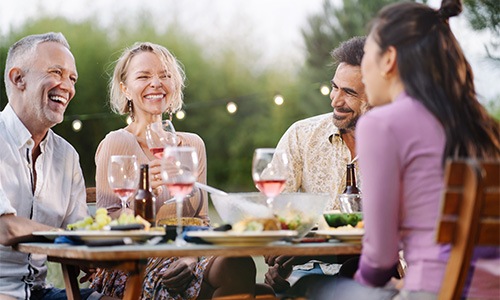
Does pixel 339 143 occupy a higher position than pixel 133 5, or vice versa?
pixel 133 5

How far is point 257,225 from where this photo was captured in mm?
2121

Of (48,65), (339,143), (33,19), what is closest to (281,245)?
(48,65)

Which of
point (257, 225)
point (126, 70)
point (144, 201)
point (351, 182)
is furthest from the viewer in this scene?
point (126, 70)

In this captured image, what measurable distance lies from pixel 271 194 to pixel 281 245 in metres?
0.24

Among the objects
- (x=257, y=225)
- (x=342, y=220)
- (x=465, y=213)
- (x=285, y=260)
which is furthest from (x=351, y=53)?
(x=465, y=213)

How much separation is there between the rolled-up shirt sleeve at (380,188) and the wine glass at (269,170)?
0.42 metres

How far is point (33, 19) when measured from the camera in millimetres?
12594

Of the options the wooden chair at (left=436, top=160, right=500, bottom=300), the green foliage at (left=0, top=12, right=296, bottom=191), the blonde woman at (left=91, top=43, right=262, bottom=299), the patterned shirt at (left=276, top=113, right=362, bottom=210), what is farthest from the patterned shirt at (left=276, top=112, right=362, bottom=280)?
the green foliage at (left=0, top=12, right=296, bottom=191)

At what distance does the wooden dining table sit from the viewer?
1.94 meters

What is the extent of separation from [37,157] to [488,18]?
523cm

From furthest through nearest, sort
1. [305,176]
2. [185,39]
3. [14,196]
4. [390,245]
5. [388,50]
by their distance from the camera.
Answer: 1. [185,39]
2. [305,176]
3. [14,196]
4. [388,50]
5. [390,245]

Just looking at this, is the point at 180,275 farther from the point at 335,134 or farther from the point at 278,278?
the point at 335,134

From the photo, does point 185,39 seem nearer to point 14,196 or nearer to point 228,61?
point 228,61

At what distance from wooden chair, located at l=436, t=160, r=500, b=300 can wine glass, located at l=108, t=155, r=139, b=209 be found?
3.43ft
